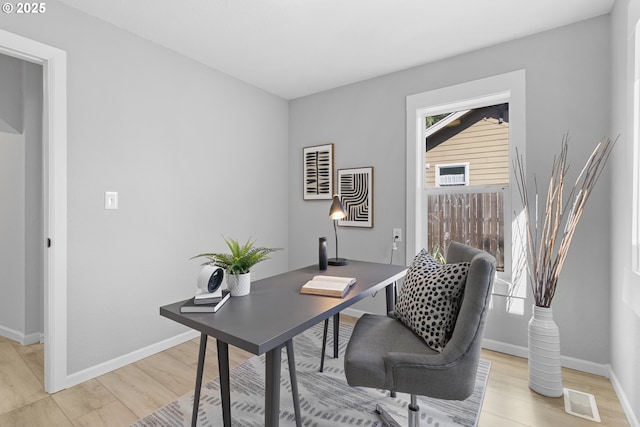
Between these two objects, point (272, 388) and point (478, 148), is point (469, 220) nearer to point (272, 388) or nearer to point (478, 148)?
point (478, 148)

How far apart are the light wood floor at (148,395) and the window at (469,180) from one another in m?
0.60

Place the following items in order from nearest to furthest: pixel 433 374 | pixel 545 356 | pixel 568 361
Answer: pixel 433 374 < pixel 545 356 < pixel 568 361

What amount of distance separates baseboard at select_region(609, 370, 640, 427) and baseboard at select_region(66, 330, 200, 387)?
292 centimetres

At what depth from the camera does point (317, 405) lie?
1765mm

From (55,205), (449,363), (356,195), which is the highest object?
(356,195)

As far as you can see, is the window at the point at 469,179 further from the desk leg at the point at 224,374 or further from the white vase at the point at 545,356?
the desk leg at the point at 224,374

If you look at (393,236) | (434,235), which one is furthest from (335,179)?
(434,235)

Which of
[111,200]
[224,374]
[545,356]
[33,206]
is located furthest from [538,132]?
[33,206]

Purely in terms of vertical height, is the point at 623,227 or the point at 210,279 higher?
the point at 623,227

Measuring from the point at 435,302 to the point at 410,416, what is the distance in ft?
1.72

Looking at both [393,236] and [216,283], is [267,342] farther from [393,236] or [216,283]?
[393,236]

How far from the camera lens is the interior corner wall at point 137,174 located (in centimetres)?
202

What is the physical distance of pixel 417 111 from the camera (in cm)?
281

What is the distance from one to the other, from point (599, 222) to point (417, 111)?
1.56m
